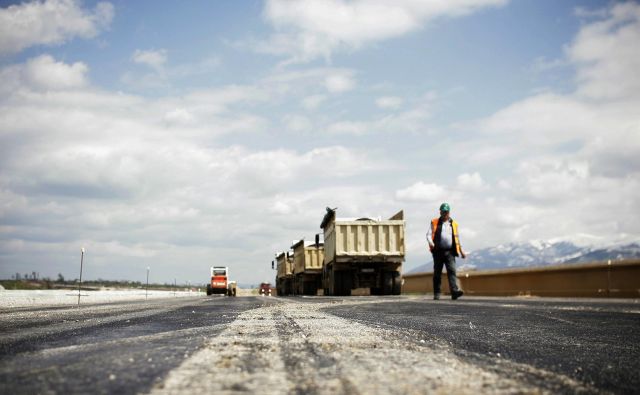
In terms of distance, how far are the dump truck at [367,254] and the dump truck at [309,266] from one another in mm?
5116

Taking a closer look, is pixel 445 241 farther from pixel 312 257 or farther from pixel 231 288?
pixel 231 288

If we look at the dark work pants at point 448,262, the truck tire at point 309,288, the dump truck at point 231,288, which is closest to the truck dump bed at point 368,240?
the truck tire at point 309,288

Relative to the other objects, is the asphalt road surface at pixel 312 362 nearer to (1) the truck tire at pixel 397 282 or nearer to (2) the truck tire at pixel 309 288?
(1) the truck tire at pixel 397 282

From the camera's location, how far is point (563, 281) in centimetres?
2161

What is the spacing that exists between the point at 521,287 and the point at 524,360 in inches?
867

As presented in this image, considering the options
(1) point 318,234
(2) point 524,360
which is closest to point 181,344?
(2) point 524,360

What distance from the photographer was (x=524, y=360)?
3316mm

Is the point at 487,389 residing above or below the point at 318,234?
below

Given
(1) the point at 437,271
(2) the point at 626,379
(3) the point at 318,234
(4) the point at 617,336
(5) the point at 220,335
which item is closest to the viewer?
(2) the point at 626,379

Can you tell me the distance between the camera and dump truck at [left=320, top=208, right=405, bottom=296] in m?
23.3

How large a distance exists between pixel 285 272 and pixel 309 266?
37.2 feet

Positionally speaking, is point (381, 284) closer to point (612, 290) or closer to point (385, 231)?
point (385, 231)

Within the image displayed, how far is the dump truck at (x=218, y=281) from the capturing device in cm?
5141

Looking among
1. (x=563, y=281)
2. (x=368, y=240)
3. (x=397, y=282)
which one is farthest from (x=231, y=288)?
(x=563, y=281)
